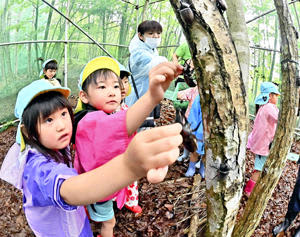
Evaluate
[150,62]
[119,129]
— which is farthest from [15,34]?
[119,129]

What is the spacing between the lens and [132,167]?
1.99ft

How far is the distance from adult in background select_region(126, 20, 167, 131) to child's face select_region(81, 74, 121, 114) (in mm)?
1400

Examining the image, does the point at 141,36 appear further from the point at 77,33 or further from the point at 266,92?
the point at 77,33

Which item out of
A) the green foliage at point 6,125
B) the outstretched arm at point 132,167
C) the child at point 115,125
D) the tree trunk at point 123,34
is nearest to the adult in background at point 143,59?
the child at point 115,125

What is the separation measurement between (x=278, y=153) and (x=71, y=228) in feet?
5.23

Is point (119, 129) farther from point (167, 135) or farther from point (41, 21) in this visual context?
point (41, 21)

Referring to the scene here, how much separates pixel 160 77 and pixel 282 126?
116cm

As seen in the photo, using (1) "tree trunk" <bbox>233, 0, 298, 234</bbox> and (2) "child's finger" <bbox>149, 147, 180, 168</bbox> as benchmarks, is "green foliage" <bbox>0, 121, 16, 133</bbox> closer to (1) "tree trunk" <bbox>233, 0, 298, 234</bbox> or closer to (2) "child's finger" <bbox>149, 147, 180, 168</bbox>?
(1) "tree trunk" <bbox>233, 0, 298, 234</bbox>

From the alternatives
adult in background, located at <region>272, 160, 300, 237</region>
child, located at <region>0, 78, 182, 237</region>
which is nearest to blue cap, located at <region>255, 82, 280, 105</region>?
adult in background, located at <region>272, 160, 300, 237</region>

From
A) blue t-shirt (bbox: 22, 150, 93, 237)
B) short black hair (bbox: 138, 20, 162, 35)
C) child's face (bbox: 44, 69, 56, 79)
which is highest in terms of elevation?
short black hair (bbox: 138, 20, 162, 35)

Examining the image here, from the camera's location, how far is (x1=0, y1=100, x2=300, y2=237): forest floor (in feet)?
8.28

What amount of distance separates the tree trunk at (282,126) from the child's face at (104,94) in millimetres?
1266

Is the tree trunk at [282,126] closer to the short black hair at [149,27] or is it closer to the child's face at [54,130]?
the child's face at [54,130]

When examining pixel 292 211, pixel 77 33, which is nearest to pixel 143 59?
pixel 292 211
